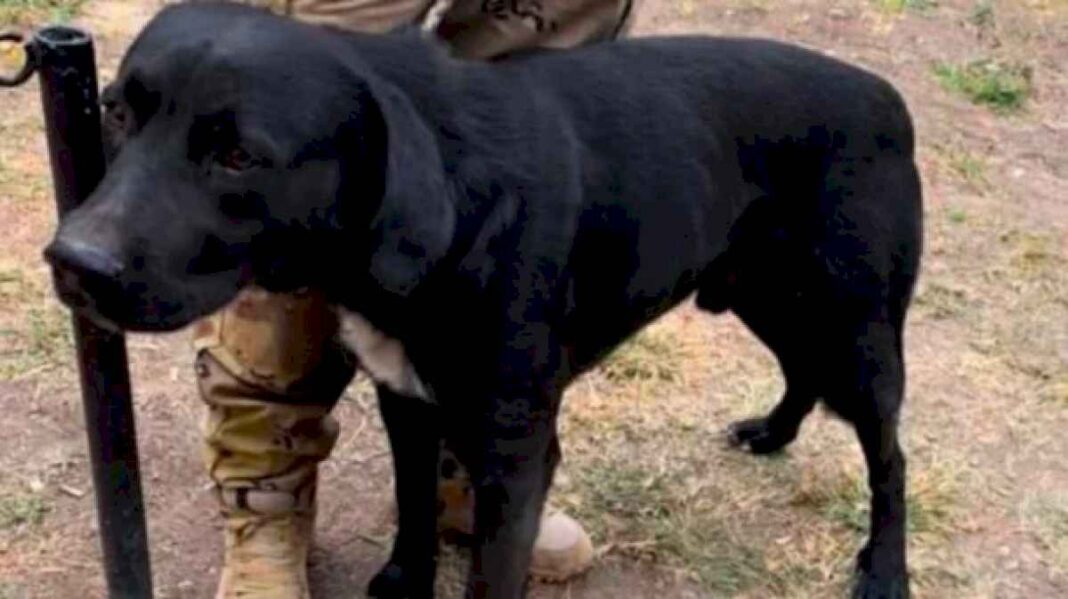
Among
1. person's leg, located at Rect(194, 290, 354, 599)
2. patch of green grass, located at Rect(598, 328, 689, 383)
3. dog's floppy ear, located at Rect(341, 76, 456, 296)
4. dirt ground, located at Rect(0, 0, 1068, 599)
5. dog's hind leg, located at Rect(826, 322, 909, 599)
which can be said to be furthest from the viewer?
patch of green grass, located at Rect(598, 328, 689, 383)

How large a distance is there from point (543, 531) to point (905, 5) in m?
3.57

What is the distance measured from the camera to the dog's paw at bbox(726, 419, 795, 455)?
3615 mm

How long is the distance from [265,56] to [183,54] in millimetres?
96

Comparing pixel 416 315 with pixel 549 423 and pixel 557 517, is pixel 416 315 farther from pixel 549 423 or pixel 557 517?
pixel 557 517

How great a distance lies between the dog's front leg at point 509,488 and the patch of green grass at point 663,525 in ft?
2.11

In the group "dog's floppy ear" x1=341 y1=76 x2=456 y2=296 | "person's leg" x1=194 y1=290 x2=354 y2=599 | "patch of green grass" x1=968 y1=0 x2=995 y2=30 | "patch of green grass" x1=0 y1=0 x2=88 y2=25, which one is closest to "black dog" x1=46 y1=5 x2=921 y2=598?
"dog's floppy ear" x1=341 y1=76 x2=456 y2=296

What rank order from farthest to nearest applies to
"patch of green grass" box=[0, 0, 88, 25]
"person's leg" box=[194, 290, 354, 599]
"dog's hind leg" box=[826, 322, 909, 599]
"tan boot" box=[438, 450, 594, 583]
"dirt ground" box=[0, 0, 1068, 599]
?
"patch of green grass" box=[0, 0, 88, 25] → "dirt ground" box=[0, 0, 1068, 599] → "tan boot" box=[438, 450, 594, 583] → "dog's hind leg" box=[826, 322, 909, 599] → "person's leg" box=[194, 290, 354, 599]

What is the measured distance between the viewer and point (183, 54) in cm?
211

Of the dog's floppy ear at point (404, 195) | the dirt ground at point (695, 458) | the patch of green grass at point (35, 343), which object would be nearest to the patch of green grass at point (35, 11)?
the dirt ground at point (695, 458)

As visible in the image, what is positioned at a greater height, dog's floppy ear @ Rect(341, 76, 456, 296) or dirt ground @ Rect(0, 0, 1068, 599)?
dog's floppy ear @ Rect(341, 76, 456, 296)

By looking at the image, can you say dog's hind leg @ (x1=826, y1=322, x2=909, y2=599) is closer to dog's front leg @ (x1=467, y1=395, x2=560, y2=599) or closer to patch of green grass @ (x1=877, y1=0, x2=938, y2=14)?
dog's front leg @ (x1=467, y1=395, x2=560, y2=599)

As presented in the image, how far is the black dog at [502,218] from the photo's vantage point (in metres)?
2.10

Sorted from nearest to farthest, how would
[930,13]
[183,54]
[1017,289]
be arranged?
[183,54]
[1017,289]
[930,13]

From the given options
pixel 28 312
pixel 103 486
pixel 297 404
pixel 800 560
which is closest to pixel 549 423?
pixel 297 404
